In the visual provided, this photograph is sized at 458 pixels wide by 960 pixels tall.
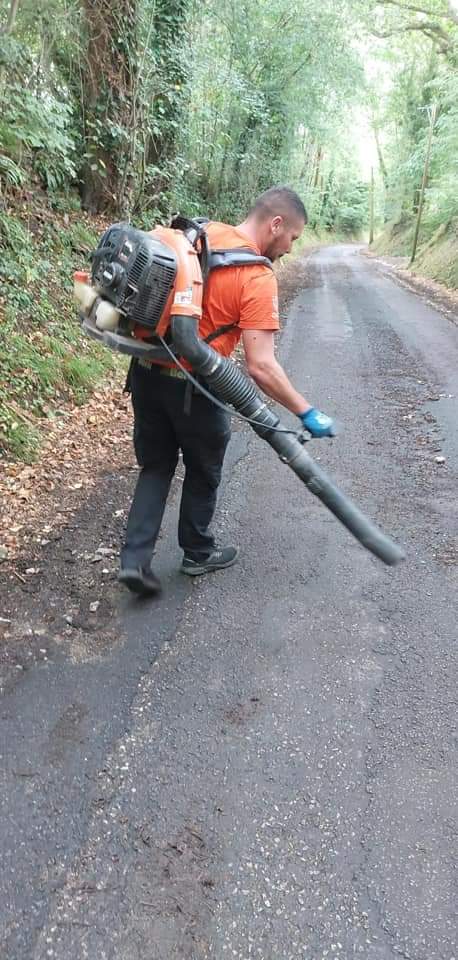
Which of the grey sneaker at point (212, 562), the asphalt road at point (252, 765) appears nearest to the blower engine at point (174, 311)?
the asphalt road at point (252, 765)

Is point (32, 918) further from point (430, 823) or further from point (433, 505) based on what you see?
point (433, 505)

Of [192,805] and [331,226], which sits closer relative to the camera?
[192,805]

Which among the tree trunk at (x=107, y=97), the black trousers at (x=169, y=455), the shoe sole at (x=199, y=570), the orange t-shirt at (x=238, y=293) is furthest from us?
the tree trunk at (x=107, y=97)

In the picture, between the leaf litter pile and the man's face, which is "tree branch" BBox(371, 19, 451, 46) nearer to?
the leaf litter pile

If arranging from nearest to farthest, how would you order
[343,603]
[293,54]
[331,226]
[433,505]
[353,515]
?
[353,515] < [343,603] < [433,505] < [293,54] < [331,226]

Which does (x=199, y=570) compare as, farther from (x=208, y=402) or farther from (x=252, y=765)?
(x=252, y=765)

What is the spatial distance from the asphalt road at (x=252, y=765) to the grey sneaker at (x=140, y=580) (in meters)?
0.09

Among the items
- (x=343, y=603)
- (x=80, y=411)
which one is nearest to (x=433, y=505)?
(x=343, y=603)

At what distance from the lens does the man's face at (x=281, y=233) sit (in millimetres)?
2744

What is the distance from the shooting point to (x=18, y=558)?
3545 millimetres

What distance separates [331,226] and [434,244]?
31847 mm

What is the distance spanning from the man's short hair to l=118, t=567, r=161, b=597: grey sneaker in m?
1.80

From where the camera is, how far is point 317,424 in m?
2.74

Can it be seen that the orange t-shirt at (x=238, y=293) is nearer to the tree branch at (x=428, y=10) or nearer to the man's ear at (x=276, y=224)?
the man's ear at (x=276, y=224)
